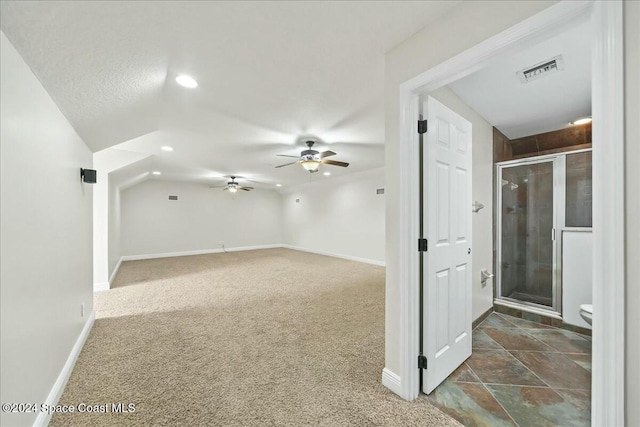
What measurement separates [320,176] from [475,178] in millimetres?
4977

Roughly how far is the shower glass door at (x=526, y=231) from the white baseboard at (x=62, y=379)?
170 inches

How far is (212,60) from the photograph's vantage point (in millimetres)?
1826

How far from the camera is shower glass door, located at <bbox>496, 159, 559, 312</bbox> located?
3.19m

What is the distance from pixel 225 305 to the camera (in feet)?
11.4

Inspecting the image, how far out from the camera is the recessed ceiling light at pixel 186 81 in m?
2.05

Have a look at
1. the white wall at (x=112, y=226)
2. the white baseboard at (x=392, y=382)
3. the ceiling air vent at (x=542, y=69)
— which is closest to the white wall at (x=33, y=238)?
the white baseboard at (x=392, y=382)

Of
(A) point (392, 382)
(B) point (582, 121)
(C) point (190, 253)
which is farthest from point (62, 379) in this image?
(C) point (190, 253)

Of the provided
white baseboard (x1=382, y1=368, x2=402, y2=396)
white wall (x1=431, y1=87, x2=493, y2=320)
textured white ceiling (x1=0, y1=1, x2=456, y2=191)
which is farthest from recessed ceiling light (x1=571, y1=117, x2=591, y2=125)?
white baseboard (x1=382, y1=368, x2=402, y2=396)

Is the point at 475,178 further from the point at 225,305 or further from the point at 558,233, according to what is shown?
the point at 225,305

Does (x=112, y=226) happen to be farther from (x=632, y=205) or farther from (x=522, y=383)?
(x=632, y=205)

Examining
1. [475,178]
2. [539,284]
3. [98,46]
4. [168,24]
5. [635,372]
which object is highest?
[168,24]

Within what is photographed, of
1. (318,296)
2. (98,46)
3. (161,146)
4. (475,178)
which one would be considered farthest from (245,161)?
(475,178)

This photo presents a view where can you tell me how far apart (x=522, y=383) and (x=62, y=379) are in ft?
11.0

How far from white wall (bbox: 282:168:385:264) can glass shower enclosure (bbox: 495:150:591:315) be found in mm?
3027
